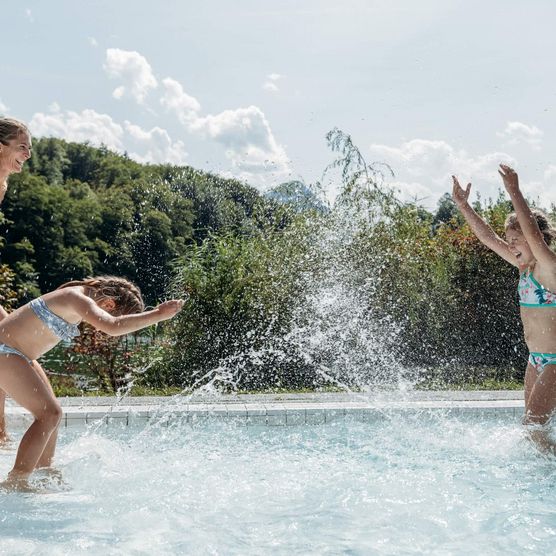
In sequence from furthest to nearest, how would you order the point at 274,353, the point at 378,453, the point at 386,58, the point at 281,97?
the point at 274,353 < the point at 281,97 < the point at 386,58 < the point at 378,453

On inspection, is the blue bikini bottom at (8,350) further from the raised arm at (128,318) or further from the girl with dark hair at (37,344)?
the raised arm at (128,318)

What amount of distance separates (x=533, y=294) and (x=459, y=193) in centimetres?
89

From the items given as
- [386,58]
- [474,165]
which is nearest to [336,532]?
[474,165]

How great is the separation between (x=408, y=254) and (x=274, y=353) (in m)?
2.10

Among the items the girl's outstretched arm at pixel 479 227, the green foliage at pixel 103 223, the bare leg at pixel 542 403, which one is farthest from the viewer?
the green foliage at pixel 103 223

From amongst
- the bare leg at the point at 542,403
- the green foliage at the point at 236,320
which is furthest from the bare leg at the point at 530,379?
the green foliage at the point at 236,320

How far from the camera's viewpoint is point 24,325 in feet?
12.6

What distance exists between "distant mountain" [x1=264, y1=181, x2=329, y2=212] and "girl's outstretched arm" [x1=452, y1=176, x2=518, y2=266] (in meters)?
5.39

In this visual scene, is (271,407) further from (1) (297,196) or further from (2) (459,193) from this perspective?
(1) (297,196)

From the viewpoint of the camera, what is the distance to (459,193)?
4871mm

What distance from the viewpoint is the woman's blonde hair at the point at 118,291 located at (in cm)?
400

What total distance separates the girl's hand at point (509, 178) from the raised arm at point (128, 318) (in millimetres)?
1761

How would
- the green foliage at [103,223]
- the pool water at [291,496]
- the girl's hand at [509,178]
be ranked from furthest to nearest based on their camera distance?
the green foliage at [103,223]
the girl's hand at [509,178]
the pool water at [291,496]

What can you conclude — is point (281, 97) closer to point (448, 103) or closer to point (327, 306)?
point (448, 103)
